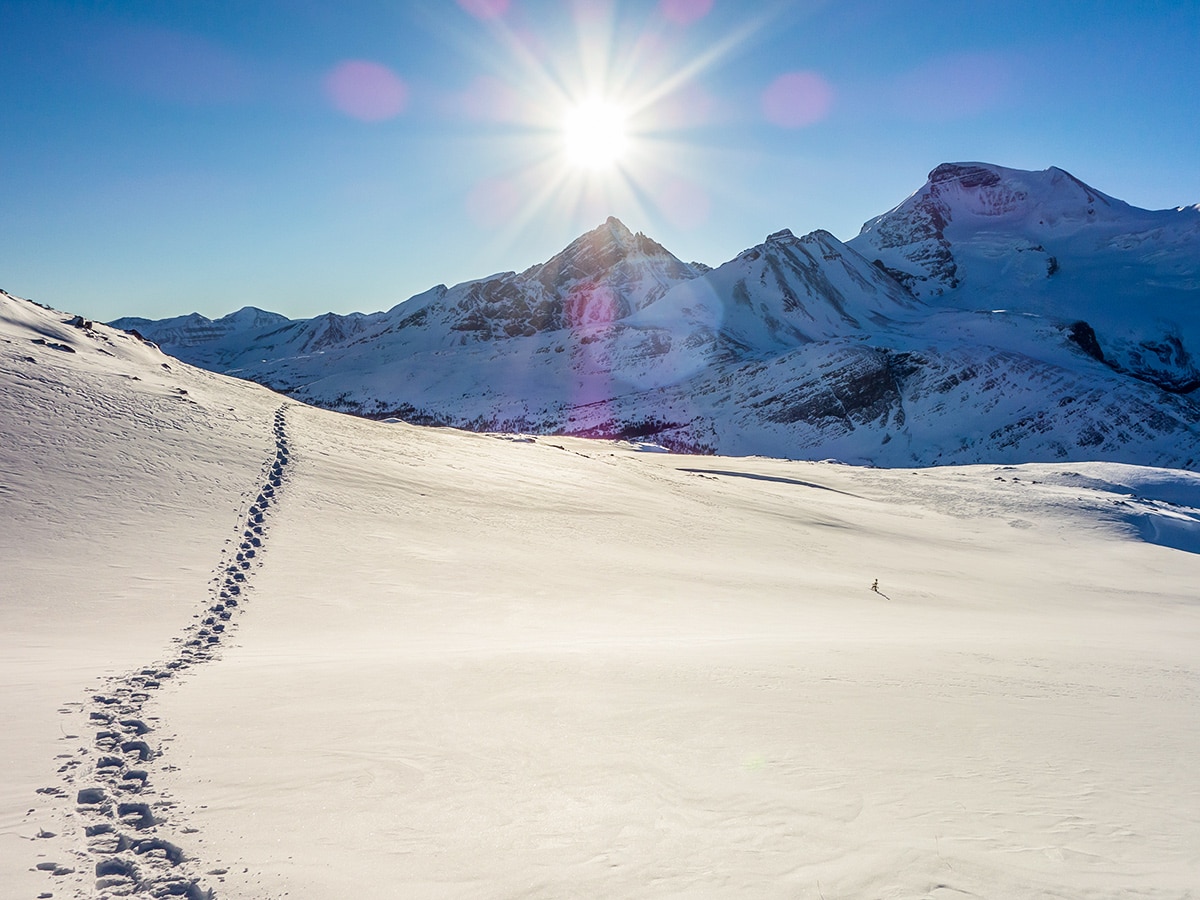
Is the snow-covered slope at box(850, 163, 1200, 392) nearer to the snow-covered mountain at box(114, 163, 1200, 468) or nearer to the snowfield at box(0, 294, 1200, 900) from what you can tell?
the snow-covered mountain at box(114, 163, 1200, 468)

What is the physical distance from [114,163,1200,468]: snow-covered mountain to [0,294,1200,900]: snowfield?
7418 cm

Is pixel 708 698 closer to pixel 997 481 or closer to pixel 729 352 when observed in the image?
pixel 997 481

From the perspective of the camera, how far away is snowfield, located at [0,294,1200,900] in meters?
4.09

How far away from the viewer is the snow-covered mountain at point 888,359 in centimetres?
8612

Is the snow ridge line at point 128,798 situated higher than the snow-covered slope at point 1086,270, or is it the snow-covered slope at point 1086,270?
the snow-covered slope at point 1086,270

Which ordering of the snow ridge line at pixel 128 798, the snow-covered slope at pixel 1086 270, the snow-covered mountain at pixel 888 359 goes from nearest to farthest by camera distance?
the snow ridge line at pixel 128 798
the snow-covered mountain at pixel 888 359
the snow-covered slope at pixel 1086 270

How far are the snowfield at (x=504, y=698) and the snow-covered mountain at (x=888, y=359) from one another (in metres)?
74.2

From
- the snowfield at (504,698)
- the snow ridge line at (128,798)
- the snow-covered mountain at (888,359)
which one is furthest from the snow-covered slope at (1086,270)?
the snow ridge line at (128,798)

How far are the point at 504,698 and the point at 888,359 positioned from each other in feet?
353

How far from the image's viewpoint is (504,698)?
7.00 meters

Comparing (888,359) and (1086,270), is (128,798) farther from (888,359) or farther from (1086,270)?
(1086,270)

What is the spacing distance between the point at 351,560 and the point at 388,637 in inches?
160

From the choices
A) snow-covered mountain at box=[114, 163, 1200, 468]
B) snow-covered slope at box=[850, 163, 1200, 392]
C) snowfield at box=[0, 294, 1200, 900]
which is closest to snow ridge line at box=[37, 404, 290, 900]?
snowfield at box=[0, 294, 1200, 900]

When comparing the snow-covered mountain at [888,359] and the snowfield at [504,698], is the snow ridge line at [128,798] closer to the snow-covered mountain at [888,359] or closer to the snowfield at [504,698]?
the snowfield at [504,698]
